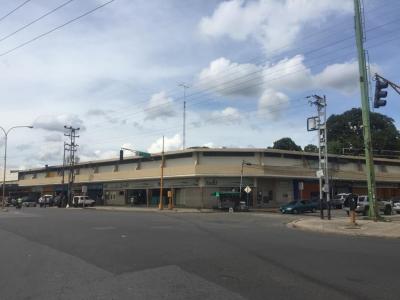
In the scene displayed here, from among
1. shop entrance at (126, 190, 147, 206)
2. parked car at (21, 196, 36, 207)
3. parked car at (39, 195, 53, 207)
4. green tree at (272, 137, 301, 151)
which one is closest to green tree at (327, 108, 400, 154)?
green tree at (272, 137, 301, 151)

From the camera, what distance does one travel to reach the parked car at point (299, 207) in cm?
4975

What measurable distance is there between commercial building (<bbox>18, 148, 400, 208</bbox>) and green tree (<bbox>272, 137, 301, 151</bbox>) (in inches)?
930

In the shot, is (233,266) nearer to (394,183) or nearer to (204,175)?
(204,175)

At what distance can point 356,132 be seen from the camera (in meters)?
101

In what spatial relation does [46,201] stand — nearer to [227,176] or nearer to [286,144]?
[227,176]

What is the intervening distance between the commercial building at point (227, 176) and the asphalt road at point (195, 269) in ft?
144

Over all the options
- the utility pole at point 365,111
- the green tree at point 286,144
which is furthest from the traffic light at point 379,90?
the green tree at point 286,144

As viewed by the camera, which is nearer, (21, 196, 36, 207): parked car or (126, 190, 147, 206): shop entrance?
(126, 190, 147, 206): shop entrance

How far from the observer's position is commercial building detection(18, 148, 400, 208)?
208ft

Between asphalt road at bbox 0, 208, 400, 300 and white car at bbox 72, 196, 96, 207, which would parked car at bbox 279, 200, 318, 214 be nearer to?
asphalt road at bbox 0, 208, 400, 300

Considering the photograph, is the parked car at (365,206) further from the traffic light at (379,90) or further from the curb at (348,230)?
the traffic light at (379,90)

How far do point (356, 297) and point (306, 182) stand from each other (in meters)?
62.3

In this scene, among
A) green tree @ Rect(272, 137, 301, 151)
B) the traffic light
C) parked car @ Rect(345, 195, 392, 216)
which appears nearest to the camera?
the traffic light

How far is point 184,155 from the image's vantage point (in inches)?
2662
